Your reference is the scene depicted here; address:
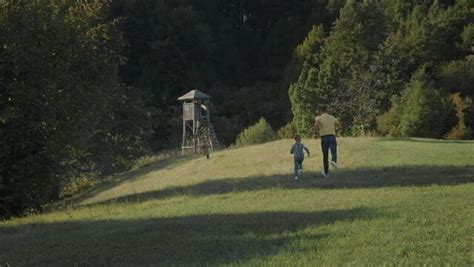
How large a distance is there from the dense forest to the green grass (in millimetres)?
5559

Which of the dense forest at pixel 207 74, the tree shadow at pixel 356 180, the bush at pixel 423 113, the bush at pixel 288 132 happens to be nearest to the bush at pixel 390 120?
the dense forest at pixel 207 74

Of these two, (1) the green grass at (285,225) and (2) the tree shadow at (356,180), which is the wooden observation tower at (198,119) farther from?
(1) the green grass at (285,225)

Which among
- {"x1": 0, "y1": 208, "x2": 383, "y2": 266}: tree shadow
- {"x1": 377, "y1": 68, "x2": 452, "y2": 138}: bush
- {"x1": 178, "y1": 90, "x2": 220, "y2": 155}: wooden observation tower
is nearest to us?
{"x1": 0, "y1": 208, "x2": 383, "y2": 266}: tree shadow

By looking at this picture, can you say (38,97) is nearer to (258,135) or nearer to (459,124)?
(258,135)

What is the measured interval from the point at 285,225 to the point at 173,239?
6.36 feet

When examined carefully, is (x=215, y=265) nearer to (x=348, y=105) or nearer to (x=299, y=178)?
(x=299, y=178)

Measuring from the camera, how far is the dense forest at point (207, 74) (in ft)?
70.8

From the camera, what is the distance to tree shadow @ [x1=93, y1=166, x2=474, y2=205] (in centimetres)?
1689

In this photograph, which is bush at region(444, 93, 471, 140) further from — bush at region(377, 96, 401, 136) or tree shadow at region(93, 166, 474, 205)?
tree shadow at region(93, 166, 474, 205)

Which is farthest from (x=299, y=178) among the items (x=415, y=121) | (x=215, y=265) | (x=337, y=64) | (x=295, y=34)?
(x=295, y=34)

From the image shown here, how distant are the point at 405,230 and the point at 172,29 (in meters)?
71.2

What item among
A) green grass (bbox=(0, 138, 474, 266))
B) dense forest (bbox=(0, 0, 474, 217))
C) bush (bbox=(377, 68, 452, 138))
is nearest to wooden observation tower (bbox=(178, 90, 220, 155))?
dense forest (bbox=(0, 0, 474, 217))

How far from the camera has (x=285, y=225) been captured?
1053 cm

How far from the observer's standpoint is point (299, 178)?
1992 cm
